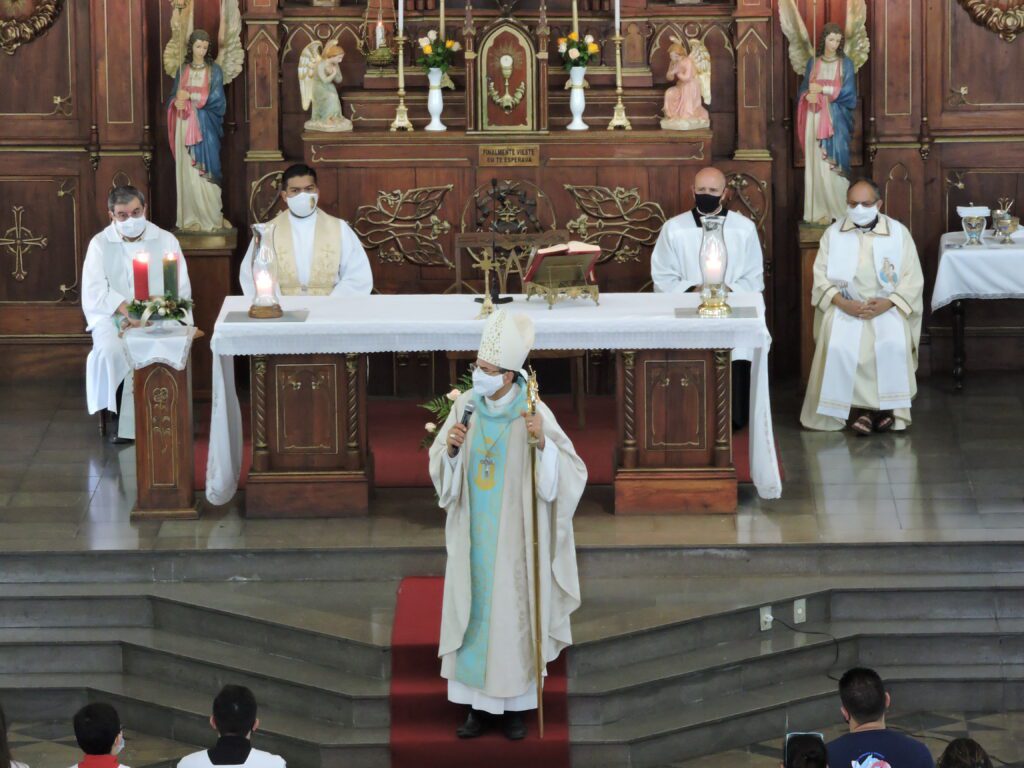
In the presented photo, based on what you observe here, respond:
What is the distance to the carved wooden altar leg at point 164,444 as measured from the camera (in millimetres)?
10086

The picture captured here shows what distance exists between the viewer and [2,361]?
1382cm

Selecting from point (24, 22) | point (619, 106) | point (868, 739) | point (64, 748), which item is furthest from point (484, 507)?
point (24, 22)

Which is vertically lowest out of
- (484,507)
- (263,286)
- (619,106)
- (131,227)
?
(484,507)

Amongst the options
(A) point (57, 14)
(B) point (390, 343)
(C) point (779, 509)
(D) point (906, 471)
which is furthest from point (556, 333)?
(A) point (57, 14)

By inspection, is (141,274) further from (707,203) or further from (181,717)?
(707,203)

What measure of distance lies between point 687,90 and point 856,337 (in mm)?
1934

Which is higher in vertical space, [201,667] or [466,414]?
[466,414]

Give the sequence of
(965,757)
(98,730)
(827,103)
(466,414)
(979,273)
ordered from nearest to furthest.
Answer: (965,757), (98,730), (466,414), (979,273), (827,103)

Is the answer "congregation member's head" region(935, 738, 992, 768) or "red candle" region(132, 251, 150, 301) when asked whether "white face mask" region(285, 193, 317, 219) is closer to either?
"red candle" region(132, 251, 150, 301)

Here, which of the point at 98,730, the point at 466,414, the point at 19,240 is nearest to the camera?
the point at 98,730

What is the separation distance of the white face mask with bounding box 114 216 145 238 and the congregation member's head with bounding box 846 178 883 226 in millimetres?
4191

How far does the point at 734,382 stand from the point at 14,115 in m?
5.14

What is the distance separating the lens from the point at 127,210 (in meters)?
11.9

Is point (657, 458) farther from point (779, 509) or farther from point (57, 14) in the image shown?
point (57, 14)
